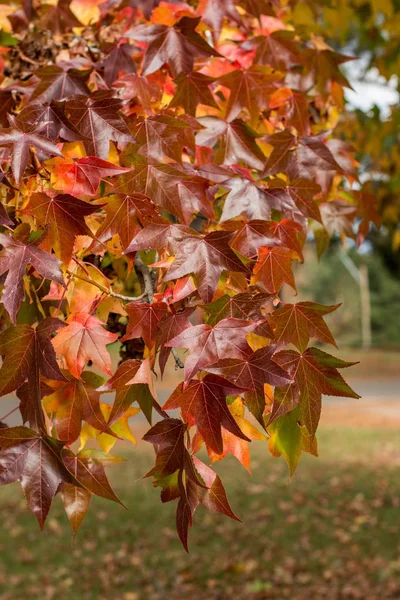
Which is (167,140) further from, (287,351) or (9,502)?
(9,502)

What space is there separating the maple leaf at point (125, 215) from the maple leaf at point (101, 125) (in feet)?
0.37

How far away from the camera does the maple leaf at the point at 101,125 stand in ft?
3.97

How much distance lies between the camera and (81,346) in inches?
45.3

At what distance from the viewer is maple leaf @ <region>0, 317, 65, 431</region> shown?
104 cm

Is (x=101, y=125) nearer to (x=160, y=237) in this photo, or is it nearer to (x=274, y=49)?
(x=160, y=237)

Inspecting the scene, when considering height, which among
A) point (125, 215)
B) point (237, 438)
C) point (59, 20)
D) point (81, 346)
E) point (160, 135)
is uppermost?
point (59, 20)

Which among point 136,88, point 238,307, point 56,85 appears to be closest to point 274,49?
point 136,88

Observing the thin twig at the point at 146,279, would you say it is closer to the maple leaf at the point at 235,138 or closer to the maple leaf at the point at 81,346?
the maple leaf at the point at 81,346

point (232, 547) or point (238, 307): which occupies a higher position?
point (238, 307)

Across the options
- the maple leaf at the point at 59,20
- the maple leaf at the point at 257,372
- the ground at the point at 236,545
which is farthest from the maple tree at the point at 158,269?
the ground at the point at 236,545

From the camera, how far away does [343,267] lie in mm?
30047

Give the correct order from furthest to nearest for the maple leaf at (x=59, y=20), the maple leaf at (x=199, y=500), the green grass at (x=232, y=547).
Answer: the green grass at (x=232, y=547)
the maple leaf at (x=59, y=20)
the maple leaf at (x=199, y=500)

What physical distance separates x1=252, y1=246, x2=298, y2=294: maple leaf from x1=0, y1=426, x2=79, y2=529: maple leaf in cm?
45

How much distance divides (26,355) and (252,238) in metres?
0.44
